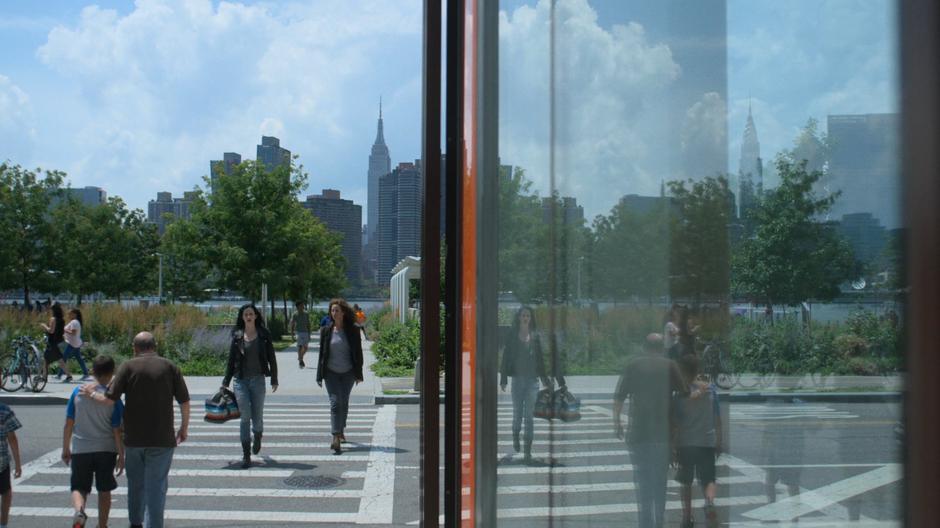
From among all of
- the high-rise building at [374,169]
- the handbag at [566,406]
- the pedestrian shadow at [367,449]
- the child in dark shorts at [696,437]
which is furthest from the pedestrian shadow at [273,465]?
the high-rise building at [374,169]

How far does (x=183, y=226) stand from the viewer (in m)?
36.2

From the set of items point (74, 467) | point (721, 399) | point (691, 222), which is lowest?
point (74, 467)

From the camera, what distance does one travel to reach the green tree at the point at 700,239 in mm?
1130

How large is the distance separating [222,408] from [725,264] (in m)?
8.99

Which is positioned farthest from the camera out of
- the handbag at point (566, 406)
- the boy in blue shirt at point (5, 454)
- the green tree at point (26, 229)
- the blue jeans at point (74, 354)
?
the green tree at point (26, 229)

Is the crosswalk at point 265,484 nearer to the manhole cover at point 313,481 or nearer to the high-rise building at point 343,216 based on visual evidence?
the manhole cover at point 313,481

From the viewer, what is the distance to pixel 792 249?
97 cm

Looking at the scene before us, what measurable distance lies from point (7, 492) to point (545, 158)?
18.5ft

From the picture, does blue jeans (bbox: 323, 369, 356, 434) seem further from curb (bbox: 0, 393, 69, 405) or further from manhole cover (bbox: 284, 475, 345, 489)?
curb (bbox: 0, 393, 69, 405)

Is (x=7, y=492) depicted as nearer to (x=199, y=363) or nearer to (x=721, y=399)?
(x=721, y=399)

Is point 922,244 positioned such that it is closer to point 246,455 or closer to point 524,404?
point 524,404

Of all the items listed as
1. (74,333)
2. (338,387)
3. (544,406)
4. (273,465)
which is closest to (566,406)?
(544,406)

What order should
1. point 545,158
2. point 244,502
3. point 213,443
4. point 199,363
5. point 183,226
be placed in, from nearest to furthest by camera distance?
point 545,158
point 244,502
point 213,443
point 199,363
point 183,226

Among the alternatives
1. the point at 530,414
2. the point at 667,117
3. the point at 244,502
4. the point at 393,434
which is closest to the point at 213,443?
the point at 393,434
